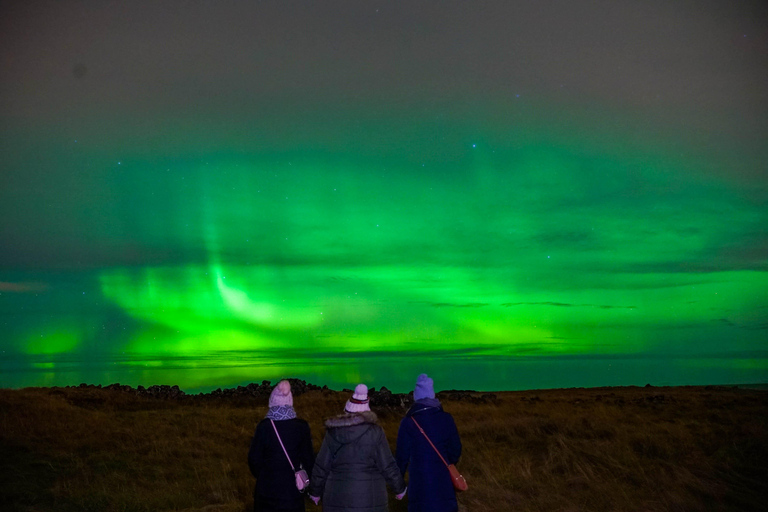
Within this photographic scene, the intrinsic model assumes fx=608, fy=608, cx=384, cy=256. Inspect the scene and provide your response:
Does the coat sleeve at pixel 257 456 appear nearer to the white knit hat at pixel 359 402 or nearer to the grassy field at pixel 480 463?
the white knit hat at pixel 359 402

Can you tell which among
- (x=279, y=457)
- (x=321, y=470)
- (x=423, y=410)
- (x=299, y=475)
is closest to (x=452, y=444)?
(x=423, y=410)

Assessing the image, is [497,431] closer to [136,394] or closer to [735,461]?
[735,461]

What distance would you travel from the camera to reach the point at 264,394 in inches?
1280

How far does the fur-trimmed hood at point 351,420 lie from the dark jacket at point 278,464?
294 millimetres

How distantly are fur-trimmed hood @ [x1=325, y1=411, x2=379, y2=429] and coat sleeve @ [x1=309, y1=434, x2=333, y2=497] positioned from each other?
7.6 inches

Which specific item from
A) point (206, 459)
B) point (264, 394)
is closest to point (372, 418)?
point (206, 459)

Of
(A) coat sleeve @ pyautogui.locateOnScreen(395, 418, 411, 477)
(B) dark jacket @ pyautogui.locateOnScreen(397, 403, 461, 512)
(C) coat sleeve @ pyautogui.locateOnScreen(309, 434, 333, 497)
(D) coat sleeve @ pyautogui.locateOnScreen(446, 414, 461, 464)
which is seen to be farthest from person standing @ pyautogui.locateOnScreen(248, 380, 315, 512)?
(D) coat sleeve @ pyautogui.locateOnScreen(446, 414, 461, 464)

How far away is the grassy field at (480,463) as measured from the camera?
10.4m

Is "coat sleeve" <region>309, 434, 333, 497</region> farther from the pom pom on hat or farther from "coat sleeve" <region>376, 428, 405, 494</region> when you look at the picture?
the pom pom on hat

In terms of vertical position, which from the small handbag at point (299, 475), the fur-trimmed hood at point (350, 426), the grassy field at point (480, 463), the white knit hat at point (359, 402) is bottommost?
A: the grassy field at point (480, 463)

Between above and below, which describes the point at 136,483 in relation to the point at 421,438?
below

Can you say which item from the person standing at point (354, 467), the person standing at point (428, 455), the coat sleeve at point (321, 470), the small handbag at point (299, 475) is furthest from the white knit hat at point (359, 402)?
the small handbag at point (299, 475)

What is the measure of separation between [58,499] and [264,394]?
21879 millimetres

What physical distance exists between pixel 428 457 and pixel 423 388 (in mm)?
752
